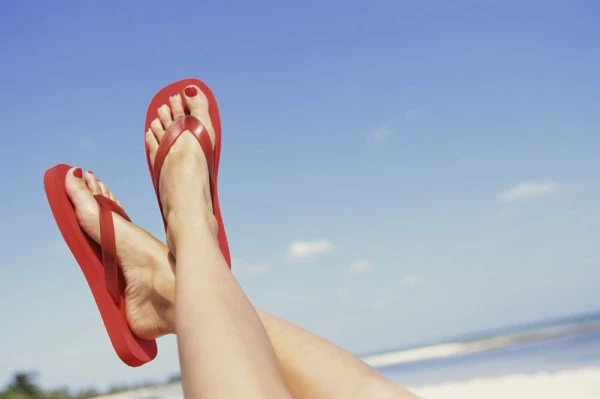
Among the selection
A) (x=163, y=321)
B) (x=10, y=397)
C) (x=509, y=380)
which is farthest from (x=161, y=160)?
(x=10, y=397)

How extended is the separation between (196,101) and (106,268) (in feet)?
2.76

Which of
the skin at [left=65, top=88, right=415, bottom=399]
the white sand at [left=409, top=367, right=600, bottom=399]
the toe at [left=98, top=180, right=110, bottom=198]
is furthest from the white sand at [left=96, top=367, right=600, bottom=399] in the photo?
the toe at [left=98, top=180, right=110, bottom=198]

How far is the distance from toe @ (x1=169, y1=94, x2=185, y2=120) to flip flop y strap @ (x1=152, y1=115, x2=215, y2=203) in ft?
0.36

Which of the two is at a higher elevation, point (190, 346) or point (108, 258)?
point (108, 258)

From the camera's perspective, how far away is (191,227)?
4.97 ft

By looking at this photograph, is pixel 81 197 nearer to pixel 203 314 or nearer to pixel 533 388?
pixel 203 314

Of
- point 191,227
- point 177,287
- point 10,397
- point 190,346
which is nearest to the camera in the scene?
point 190,346

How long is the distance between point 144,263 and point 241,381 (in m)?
0.96

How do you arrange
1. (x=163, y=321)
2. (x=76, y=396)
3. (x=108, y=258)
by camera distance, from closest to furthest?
(x=163, y=321), (x=108, y=258), (x=76, y=396)

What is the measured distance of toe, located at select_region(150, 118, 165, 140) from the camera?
2.37m

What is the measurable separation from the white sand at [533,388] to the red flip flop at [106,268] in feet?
6.07

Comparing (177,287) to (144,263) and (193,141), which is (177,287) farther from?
(193,141)

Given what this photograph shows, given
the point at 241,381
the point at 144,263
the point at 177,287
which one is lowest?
the point at 241,381

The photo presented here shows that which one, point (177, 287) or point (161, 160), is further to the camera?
point (161, 160)
